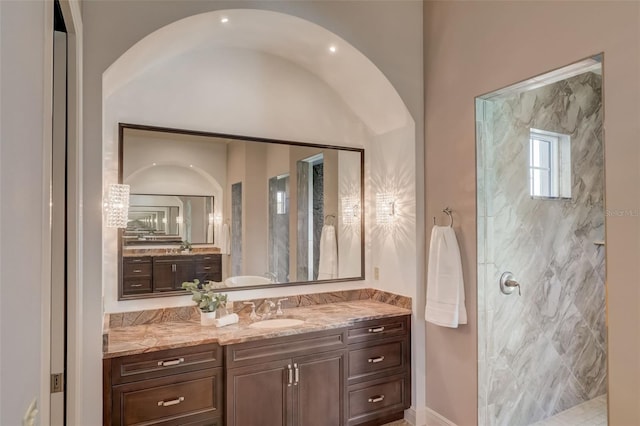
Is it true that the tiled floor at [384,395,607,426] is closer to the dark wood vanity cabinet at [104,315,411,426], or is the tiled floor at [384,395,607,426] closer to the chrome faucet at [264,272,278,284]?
the dark wood vanity cabinet at [104,315,411,426]

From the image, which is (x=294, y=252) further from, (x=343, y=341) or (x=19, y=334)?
(x=19, y=334)

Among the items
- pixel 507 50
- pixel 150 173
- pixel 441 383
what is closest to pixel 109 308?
pixel 150 173

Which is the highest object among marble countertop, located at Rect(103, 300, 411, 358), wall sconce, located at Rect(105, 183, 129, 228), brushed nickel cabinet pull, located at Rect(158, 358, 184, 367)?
Result: wall sconce, located at Rect(105, 183, 129, 228)

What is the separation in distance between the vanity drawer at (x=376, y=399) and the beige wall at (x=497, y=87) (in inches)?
9.3

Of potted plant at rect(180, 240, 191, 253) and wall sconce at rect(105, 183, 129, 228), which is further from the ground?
wall sconce at rect(105, 183, 129, 228)

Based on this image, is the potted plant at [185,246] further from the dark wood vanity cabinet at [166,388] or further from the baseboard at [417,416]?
the baseboard at [417,416]

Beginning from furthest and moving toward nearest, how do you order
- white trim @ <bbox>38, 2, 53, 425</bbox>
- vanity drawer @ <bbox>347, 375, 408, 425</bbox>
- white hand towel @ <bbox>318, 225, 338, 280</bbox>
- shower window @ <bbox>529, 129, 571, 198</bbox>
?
white hand towel @ <bbox>318, 225, 338, 280</bbox>, shower window @ <bbox>529, 129, 571, 198</bbox>, vanity drawer @ <bbox>347, 375, 408, 425</bbox>, white trim @ <bbox>38, 2, 53, 425</bbox>

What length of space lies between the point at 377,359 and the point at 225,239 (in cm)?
143

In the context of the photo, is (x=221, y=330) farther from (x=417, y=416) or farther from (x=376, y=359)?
(x=417, y=416)

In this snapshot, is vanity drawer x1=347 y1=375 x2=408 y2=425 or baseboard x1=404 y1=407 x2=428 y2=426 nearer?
vanity drawer x1=347 y1=375 x2=408 y2=425

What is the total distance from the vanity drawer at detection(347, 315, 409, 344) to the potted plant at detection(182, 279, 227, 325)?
91 cm

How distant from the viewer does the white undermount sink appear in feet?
8.56

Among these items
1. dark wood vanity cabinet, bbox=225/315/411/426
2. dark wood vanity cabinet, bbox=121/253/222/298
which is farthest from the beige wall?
dark wood vanity cabinet, bbox=121/253/222/298

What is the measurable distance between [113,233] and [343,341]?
66.5 inches
